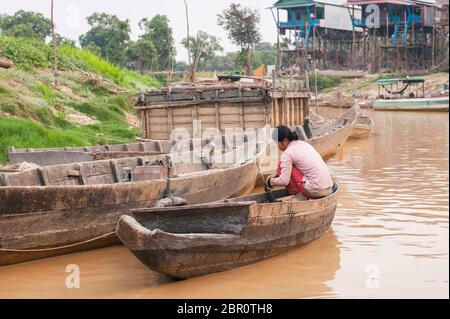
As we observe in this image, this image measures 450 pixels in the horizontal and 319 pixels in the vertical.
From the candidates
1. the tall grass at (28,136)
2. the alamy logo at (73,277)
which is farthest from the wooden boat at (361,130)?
the alamy logo at (73,277)

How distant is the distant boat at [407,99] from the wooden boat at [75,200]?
30.0 meters

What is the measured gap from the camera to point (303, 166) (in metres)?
7.95

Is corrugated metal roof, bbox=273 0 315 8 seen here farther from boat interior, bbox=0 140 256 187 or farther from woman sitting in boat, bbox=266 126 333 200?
woman sitting in boat, bbox=266 126 333 200

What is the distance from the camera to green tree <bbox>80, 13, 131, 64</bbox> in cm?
4994

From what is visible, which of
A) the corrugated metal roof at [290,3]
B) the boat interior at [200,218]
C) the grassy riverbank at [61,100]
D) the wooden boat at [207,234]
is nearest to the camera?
the wooden boat at [207,234]

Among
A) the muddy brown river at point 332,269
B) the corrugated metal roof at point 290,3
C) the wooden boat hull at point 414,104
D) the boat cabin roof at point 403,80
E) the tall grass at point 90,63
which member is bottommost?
the muddy brown river at point 332,269

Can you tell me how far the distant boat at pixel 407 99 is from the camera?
1460 inches

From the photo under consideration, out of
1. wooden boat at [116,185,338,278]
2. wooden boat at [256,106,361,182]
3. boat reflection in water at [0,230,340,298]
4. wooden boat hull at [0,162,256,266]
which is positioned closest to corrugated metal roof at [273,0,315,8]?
wooden boat at [256,106,361,182]

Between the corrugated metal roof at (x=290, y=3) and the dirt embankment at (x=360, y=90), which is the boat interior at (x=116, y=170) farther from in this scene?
the corrugated metal roof at (x=290, y=3)

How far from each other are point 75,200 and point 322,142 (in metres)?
9.50

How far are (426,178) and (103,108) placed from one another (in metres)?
9.86

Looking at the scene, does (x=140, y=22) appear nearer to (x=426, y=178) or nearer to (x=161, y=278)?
(x=426, y=178)

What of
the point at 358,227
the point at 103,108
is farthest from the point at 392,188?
the point at 103,108

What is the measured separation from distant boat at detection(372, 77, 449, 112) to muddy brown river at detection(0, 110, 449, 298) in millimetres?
26352
